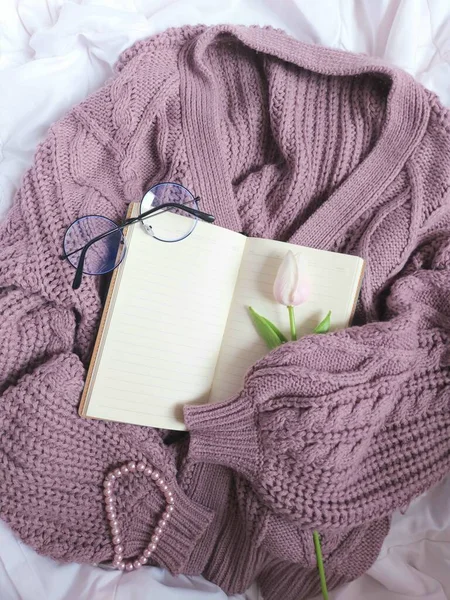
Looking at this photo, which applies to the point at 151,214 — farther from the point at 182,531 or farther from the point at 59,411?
the point at 182,531

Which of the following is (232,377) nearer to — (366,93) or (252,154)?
(252,154)

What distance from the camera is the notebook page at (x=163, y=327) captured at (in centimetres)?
73

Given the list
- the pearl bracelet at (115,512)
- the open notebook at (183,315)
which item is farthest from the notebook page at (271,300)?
the pearl bracelet at (115,512)

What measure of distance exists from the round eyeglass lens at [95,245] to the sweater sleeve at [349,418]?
0.22 meters

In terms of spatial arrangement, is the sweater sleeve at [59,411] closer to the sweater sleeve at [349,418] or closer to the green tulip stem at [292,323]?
the sweater sleeve at [349,418]

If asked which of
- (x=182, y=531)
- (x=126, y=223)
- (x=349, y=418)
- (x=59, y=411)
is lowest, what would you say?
(x=182, y=531)

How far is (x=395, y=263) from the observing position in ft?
2.50

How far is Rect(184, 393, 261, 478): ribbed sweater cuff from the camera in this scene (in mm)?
697

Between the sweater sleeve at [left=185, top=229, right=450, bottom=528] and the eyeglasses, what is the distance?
0.68 feet

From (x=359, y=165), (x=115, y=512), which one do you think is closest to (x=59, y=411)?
(x=115, y=512)

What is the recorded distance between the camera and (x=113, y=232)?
741 millimetres

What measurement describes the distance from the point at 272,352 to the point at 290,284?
0.09m

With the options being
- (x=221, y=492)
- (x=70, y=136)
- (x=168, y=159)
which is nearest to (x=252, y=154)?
(x=168, y=159)

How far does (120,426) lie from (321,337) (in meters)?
0.30
